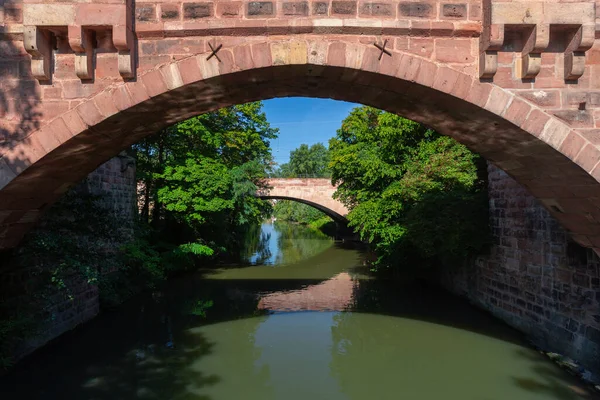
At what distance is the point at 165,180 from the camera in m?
12.2

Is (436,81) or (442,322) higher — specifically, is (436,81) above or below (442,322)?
above

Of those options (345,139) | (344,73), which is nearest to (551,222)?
(344,73)

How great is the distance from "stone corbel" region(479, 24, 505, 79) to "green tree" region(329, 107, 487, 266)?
507 centimetres

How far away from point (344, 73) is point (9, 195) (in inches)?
142

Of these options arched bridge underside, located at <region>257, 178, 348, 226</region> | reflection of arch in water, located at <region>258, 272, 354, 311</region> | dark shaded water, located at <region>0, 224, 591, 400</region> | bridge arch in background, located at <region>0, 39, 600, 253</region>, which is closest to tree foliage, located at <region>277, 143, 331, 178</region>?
arched bridge underside, located at <region>257, 178, 348, 226</region>

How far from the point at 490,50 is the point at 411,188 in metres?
6.42

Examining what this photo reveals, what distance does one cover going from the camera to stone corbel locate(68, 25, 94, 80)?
11.4ft

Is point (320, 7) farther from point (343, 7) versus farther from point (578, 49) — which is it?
point (578, 49)

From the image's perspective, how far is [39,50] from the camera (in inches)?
138

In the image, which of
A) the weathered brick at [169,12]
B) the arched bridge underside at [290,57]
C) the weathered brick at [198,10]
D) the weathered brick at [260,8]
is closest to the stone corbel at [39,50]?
the arched bridge underside at [290,57]

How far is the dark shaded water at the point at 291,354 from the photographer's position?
5508 millimetres

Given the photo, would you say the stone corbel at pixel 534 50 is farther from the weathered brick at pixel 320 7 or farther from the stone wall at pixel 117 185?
the stone wall at pixel 117 185

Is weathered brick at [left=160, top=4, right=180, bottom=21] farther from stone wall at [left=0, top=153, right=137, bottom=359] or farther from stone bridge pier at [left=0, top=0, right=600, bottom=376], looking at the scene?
stone wall at [left=0, top=153, right=137, bottom=359]

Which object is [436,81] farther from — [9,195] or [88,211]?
[88,211]
